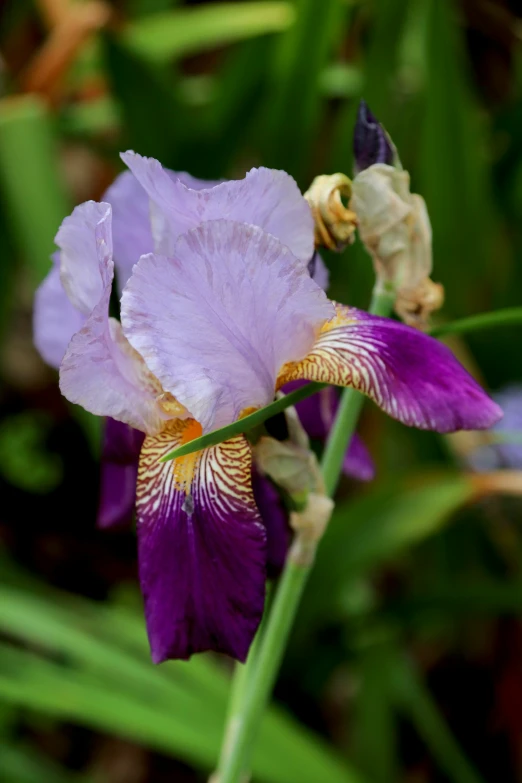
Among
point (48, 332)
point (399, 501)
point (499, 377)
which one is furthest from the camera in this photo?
point (499, 377)

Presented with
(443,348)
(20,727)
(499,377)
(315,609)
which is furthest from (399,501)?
A: (20,727)

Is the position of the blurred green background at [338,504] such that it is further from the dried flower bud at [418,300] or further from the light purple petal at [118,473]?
the dried flower bud at [418,300]

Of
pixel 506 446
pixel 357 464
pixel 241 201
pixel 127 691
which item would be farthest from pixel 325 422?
pixel 506 446

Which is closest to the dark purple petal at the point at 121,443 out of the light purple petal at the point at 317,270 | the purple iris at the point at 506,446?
the light purple petal at the point at 317,270

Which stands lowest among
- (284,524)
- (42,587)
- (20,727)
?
(20,727)

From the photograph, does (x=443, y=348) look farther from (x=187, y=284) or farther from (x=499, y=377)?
(x=499, y=377)

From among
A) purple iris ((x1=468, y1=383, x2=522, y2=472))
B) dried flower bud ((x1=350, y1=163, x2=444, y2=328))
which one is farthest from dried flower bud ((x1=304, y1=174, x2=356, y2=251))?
purple iris ((x1=468, y1=383, x2=522, y2=472))

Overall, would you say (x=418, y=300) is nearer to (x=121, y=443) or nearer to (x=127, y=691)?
(x=121, y=443)
